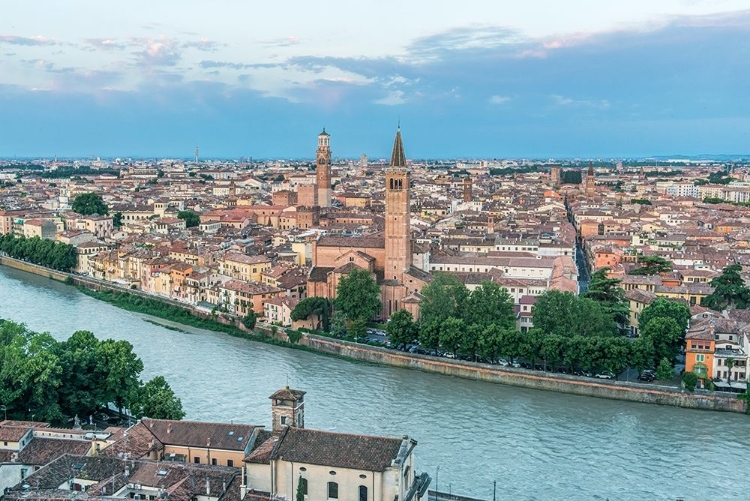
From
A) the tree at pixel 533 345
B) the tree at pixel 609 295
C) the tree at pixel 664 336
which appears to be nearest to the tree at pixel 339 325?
the tree at pixel 533 345

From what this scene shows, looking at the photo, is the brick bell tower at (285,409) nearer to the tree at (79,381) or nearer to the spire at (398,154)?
the tree at (79,381)

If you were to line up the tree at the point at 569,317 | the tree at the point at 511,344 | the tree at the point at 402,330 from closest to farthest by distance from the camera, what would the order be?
the tree at the point at 511,344
the tree at the point at 569,317
the tree at the point at 402,330

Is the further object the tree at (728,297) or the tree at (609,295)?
the tree at (609,295)

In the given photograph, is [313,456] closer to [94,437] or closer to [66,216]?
[94,437]

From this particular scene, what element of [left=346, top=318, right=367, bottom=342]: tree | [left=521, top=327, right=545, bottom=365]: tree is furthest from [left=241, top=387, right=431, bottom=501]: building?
[left=346, top=318, right=367, bottom=342]: tree

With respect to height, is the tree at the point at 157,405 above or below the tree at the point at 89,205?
below

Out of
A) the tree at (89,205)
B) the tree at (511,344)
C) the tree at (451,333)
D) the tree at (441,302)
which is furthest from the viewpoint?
the tree at (89,205)

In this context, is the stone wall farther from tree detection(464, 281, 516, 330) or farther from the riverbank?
tree detection(464, 281, 516, 330)
